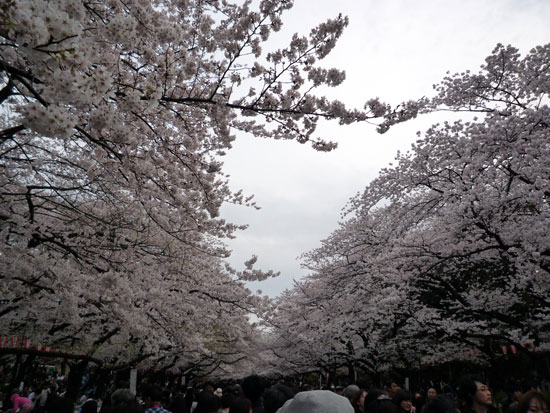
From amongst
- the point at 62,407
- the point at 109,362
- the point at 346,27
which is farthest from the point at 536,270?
the point at 109,362

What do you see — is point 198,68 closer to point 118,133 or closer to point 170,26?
point 170,26

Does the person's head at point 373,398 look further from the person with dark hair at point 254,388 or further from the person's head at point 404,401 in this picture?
the person with dark hair at point 254,388

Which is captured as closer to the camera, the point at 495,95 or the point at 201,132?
the point at 201,132

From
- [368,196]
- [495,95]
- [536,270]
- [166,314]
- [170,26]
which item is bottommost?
[166,314]

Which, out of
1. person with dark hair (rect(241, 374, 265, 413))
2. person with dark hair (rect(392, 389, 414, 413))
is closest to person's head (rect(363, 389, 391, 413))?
person with dark hair (rect(392, 389, 414, 413))

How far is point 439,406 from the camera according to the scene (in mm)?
3330

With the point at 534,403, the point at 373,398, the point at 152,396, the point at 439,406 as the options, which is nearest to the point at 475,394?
the point at 439,406

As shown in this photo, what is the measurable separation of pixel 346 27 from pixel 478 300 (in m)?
10.1

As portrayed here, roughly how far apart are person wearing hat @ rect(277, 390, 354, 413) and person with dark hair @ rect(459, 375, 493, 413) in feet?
6.28

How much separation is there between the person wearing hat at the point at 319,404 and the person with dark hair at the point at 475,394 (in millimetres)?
1913

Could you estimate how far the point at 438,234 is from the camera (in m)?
10.8

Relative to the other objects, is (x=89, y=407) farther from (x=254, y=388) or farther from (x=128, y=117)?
(x=128, y=117)

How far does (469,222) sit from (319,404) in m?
8.18

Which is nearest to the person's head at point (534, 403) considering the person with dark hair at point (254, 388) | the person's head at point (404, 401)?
the person's head at point (404, 401)
